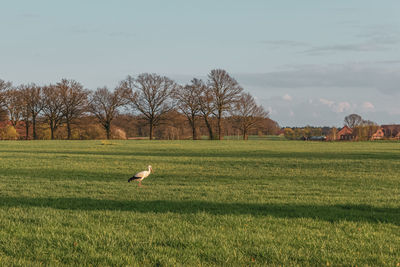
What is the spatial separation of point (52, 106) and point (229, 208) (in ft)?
240

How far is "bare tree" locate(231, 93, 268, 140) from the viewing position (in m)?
78.9

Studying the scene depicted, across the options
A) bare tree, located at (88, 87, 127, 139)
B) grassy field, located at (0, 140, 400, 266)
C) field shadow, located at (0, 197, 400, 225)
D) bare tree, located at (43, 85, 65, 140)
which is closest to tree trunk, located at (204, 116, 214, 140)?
bare tree, located at (88, 87, 127, 139)

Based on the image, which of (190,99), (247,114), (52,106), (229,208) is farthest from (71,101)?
(229,208)

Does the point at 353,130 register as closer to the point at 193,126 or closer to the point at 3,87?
the point at 193,126

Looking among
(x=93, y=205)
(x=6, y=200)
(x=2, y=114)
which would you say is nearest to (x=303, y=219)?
(x=93, y=205)

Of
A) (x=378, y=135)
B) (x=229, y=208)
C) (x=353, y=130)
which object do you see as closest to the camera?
(x=229, y=208)

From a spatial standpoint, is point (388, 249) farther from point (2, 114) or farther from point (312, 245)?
point (2, 114)

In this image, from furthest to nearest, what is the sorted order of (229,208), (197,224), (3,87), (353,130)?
(353,130)
(3,87)
(229,208)
(197,224)

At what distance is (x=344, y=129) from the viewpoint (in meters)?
134

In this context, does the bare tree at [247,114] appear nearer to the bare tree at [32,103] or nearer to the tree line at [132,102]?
the tree line at [132,102]

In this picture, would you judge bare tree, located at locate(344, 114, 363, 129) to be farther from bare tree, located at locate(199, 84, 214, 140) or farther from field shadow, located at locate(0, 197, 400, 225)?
field shadow, located at locate(0, 197, 400, 225)

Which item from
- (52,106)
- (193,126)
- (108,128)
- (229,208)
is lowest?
(229,208)

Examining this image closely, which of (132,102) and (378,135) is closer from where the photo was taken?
(132,102)

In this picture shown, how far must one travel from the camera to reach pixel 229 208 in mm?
10094
